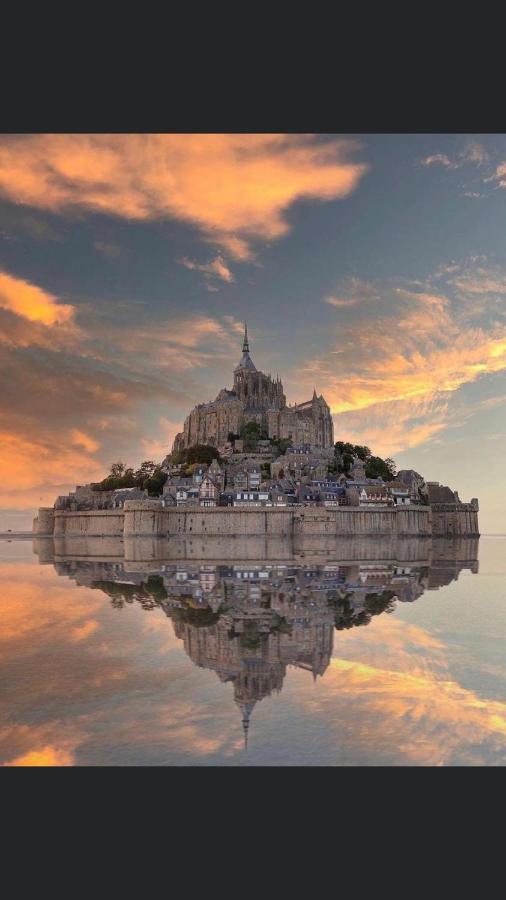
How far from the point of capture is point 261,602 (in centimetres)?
1591

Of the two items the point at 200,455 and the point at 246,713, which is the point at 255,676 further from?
the point at 200,455

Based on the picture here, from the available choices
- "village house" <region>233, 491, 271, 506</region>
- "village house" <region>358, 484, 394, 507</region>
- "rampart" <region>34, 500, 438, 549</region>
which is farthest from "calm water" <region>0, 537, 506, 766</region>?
"village house" <region>358, 484, 394, 507</region>

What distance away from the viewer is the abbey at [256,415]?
2458 inches

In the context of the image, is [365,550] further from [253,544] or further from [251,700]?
[251,700]

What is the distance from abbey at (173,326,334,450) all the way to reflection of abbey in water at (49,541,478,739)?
34430mm

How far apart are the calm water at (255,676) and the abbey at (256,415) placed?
43.3m

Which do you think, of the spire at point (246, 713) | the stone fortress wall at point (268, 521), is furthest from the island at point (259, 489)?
the spire at point (246, 713)

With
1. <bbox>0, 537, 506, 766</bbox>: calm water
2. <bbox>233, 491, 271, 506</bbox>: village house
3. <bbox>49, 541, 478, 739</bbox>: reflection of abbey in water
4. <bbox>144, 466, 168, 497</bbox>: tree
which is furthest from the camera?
<bbox>144, 466, 168, 497</bbox>: tree

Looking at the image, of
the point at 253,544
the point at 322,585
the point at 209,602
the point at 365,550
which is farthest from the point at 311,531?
the point at 209,602

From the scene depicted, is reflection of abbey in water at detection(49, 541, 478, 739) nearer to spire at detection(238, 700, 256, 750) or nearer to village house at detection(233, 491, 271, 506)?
spire at detection(238, 700, 256, 750)

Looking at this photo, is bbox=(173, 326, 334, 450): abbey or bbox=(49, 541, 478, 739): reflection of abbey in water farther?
bbox=(173, 326, 334, 450): abbey

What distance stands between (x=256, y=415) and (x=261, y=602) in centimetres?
4866

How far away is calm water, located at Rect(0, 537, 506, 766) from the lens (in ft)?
23.3

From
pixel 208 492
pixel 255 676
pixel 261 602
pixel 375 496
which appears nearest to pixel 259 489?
pixel 208 492
